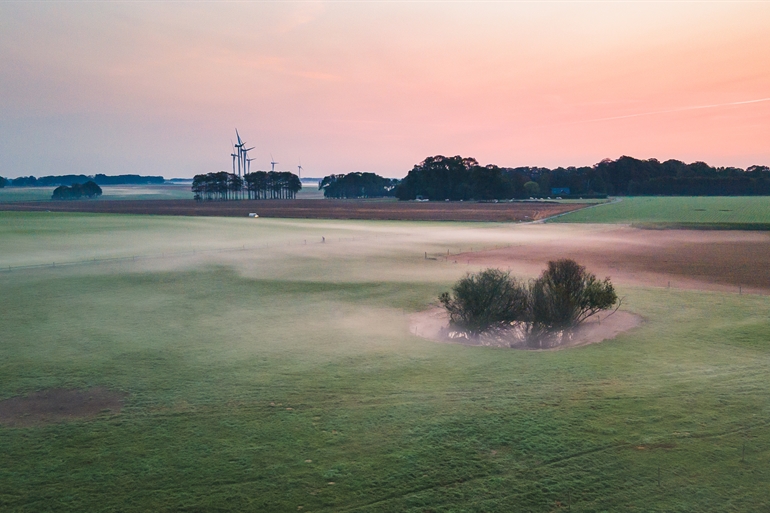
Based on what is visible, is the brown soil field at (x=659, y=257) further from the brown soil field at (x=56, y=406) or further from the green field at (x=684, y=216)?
the brown soil field at (x=56, y=406)

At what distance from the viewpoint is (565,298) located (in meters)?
21.3

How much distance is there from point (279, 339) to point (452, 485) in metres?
10.6

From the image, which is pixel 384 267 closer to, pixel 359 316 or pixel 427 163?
pixel 359 316

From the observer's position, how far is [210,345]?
18312 millimetres

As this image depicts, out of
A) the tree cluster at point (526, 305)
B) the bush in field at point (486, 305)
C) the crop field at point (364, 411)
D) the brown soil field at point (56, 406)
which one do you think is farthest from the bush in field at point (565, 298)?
the brown soil field at point (56, 406)

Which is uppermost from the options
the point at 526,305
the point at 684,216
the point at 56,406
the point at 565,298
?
the point at 684,216

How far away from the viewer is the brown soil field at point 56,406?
40.5 feet

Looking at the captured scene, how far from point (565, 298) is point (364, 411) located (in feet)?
37.8

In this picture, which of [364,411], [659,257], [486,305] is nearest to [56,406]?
[364,411]

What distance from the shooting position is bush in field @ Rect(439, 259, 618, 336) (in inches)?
827

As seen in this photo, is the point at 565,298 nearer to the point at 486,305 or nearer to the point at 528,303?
the point at 528,303

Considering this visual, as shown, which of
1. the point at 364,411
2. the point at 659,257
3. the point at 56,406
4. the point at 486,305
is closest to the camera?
the point at 364,411

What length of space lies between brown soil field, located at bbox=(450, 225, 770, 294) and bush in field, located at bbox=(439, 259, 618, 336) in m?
11.0

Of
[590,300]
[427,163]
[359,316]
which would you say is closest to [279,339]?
[359,316]
